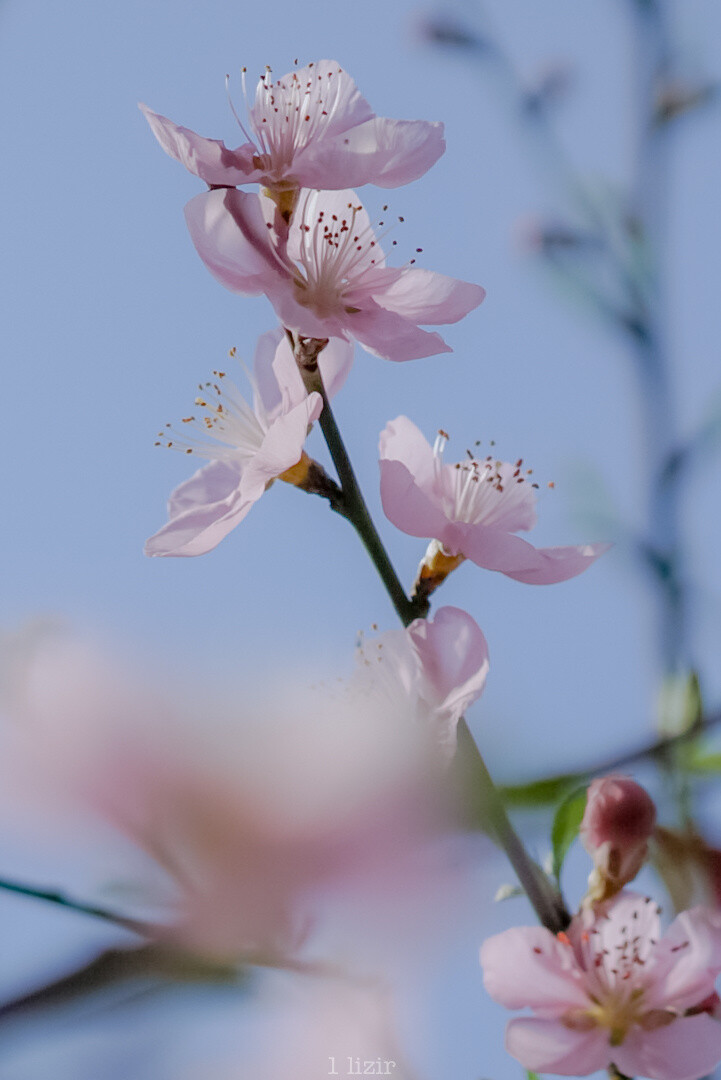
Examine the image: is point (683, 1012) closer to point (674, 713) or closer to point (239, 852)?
point (674, 713)

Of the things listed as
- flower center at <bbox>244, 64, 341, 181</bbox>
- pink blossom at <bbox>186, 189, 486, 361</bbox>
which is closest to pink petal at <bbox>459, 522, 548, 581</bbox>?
pink blossom at <bbox>186, 189, 486, 361</bbox>

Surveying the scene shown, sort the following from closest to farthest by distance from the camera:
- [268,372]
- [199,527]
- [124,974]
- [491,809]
Answer: [124,974] → [491,809] → [199,527] → [268,372]

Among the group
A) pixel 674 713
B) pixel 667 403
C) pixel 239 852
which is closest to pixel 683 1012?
pixel 674 713

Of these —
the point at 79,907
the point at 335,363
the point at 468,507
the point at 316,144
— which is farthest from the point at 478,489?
the point at 79,907

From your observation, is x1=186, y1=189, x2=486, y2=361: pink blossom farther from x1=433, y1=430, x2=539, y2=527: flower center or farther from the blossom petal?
the blossom petal

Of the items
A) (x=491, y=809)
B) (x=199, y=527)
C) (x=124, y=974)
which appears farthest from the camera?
(x=199, y=527)

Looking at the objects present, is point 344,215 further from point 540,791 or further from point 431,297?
point 540,791

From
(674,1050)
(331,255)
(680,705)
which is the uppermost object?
(331,255)
